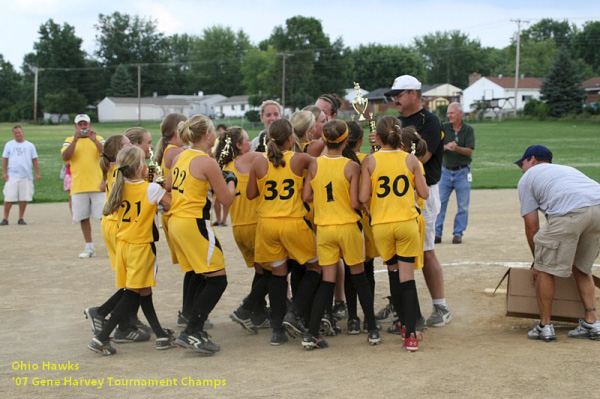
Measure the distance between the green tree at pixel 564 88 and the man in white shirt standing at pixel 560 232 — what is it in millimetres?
61686

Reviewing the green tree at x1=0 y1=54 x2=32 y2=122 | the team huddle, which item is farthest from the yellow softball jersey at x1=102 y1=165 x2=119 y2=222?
the green tree at x1=0 y1=54 x2=32 y2=122

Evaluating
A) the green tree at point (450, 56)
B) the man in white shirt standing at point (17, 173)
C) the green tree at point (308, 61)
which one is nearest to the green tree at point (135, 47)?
the green tree at point (308, 61)

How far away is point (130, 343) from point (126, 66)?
106518 millimetres

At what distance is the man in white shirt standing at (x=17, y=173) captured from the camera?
14.0 m

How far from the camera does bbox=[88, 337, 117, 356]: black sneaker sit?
226 inches

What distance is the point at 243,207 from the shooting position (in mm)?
6504

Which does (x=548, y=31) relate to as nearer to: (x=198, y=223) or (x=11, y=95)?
(x=11, y=95)

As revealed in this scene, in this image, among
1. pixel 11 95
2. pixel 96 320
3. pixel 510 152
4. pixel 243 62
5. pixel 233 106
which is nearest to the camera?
pixel 96 320

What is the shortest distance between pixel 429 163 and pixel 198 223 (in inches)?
94.4

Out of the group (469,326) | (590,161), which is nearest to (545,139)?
(590,161)

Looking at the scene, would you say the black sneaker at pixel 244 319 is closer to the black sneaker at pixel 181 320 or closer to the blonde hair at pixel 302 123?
the black sneaker at pixel 181 320

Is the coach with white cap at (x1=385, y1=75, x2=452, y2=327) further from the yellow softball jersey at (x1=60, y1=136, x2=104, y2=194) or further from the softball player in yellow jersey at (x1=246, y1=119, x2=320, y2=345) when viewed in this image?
the yellow softball jersey at (x1=60, y1=136, x2=104, y2=194)

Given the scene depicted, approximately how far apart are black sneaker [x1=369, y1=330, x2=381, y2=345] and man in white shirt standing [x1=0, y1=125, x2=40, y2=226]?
10289 millimetres

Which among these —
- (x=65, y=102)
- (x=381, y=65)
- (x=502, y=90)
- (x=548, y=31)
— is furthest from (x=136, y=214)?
(x=548, y=31)
